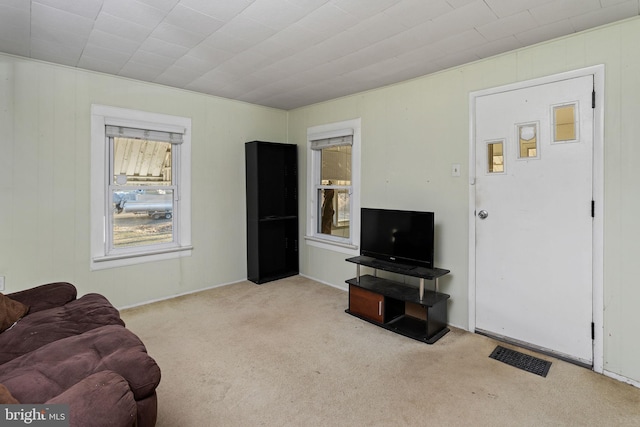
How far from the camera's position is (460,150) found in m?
3.03

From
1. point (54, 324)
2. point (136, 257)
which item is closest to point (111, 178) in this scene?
point (136, 257)

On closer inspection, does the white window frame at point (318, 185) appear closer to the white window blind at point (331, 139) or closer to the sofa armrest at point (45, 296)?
the white window blind at point (331, 139)

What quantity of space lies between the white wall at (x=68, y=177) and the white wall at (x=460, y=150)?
138cm

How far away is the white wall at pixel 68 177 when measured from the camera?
9.51 ft

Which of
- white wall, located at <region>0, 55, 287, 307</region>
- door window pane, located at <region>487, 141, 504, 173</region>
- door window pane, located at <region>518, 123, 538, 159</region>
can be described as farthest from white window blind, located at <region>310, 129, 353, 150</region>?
door window pane, located at <region>518, 123, 538, 159</region>

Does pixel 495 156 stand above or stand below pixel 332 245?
above

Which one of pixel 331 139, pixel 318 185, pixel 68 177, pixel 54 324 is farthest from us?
pixel 318 185

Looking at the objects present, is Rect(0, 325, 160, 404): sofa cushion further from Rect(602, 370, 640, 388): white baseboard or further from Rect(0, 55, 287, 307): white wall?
Rect(602, 370, 640, 388): white baseboard

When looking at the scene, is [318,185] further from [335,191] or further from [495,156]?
[495,156]

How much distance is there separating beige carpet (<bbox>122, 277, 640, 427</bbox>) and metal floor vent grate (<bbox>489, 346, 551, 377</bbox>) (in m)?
0.06

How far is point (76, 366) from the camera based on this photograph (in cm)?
147

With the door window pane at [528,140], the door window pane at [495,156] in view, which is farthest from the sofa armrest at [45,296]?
the door window pane at [528,140]

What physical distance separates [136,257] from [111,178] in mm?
873

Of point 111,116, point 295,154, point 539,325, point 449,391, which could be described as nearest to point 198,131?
point 111,116
